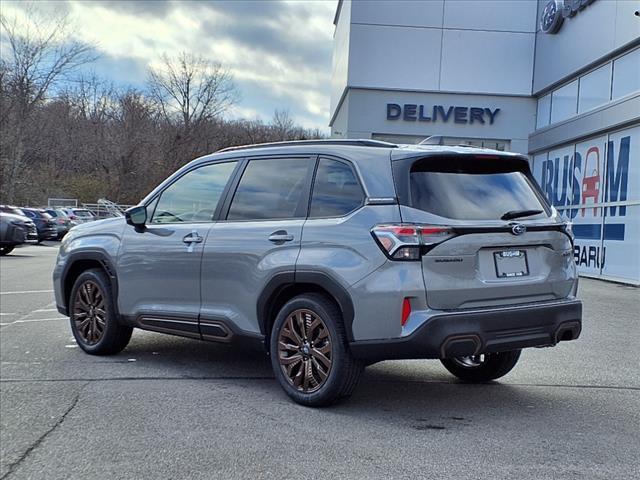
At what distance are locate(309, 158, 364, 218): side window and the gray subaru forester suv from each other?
1 centimetres

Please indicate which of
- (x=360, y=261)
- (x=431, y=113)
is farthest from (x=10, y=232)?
Answer: (x=360, y=261)

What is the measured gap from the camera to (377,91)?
24.9 meters

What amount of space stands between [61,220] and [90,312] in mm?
28996

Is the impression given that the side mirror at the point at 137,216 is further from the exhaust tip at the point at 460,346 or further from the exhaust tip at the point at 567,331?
the exhaust tip at the point at 567,331

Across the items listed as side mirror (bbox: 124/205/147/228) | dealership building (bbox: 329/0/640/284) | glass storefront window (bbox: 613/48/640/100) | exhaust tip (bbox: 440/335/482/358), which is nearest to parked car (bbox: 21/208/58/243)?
dealership building (bbox: 329/0/640/284)

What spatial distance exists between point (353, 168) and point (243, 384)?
2.09 meters

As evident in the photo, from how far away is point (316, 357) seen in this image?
4914 millimetres

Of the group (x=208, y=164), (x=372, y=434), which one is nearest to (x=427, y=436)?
(x=372, y=434)

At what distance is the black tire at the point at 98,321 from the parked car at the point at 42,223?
2503 centimetres

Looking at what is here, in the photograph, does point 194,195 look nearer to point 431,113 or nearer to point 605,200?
point 605,200

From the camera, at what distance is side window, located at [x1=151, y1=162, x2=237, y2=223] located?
5961 mm

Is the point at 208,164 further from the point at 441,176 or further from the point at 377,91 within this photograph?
the point at 377,91

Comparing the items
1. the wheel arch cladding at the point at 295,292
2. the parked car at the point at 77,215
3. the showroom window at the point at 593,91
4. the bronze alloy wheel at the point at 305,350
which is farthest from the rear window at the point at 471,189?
the parked car at the point at 77,215

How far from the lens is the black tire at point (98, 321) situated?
6.68 m
